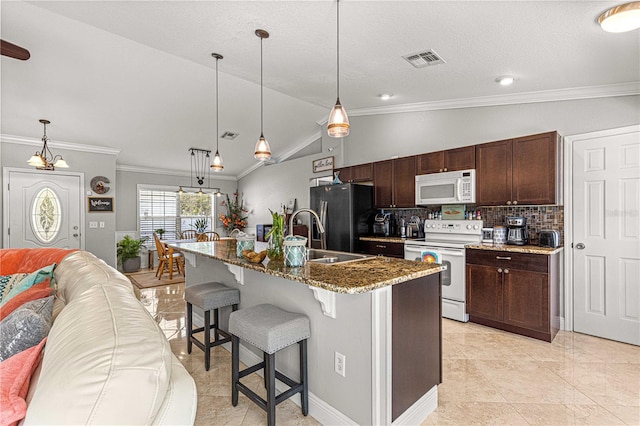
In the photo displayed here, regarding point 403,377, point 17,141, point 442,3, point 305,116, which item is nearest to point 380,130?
point 305,116

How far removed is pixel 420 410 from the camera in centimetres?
189

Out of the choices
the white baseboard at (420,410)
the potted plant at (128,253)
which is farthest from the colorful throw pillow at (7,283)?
the potted plant at (128,253)

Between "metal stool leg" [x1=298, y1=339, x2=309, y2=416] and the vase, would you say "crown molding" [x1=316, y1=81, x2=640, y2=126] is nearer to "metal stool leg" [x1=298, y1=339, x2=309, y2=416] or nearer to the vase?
the vase

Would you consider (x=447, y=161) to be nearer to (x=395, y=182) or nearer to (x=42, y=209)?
(x=395, y=182)

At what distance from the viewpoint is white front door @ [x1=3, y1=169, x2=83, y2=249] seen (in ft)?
16.7

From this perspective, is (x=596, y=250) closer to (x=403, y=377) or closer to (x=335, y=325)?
(x=403, y=377)

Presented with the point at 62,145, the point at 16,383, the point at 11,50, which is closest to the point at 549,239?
the point at 16,383

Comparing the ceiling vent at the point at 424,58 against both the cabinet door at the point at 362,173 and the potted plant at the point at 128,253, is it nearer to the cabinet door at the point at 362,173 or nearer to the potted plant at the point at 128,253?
the cabinet door at the point at 362,173

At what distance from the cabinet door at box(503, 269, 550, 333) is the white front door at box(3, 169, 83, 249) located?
22.1ft

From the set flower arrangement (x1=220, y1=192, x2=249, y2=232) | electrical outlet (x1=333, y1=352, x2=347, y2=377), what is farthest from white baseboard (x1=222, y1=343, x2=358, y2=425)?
flower arrangement (x1=220, y1=192, x2=249, y2=232)

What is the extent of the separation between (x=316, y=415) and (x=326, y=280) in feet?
3.07

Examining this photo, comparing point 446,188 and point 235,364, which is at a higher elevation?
point 446,188

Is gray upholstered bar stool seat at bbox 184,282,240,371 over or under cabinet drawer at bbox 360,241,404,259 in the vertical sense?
under

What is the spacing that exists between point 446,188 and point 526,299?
148 centimetres
